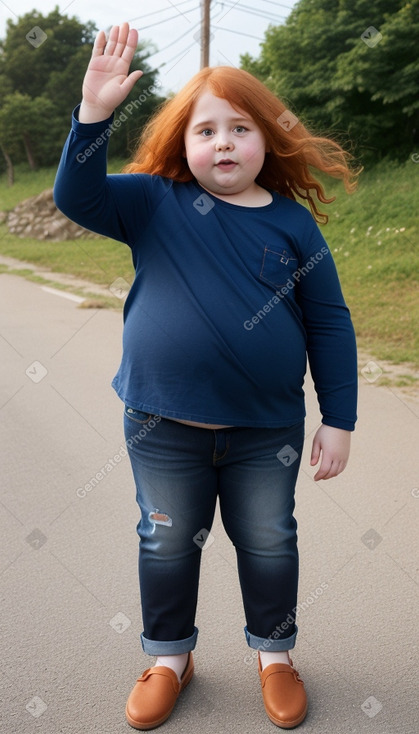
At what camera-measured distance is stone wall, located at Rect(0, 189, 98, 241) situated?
58.3 feet

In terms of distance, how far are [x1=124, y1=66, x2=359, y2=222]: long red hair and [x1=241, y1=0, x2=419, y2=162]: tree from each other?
38.0ft

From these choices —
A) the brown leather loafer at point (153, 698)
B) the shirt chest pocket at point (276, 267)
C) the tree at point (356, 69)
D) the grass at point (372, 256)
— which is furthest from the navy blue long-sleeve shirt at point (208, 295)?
the tree at point (356, 69)

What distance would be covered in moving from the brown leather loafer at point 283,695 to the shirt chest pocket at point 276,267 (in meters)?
1.07

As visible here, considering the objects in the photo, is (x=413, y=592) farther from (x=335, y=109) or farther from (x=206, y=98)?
(x=335, y=109)

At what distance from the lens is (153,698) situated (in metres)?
2.15

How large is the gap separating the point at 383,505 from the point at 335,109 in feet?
41.1

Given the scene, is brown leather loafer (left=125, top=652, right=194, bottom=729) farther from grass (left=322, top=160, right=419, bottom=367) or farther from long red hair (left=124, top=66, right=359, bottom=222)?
grass (left=322, top=160, right=419, bottom=367)

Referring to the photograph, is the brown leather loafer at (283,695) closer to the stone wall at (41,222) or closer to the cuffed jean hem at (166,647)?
the cuffed jean hem at (166,647)

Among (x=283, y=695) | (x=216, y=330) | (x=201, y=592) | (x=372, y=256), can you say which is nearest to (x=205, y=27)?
(x=372, y=256)

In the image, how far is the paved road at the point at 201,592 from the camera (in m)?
2.22

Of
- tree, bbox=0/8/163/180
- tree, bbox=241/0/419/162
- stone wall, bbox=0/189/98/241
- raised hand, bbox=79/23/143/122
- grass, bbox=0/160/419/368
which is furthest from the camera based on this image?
tree, bbox=0/8/163/180

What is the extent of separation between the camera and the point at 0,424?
4676 mm

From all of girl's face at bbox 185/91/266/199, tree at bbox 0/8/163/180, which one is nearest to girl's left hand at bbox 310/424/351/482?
girl's face at bbox 185/91/266/199

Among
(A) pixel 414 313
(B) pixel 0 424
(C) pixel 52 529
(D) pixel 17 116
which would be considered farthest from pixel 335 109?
(D) pixel 17 116
